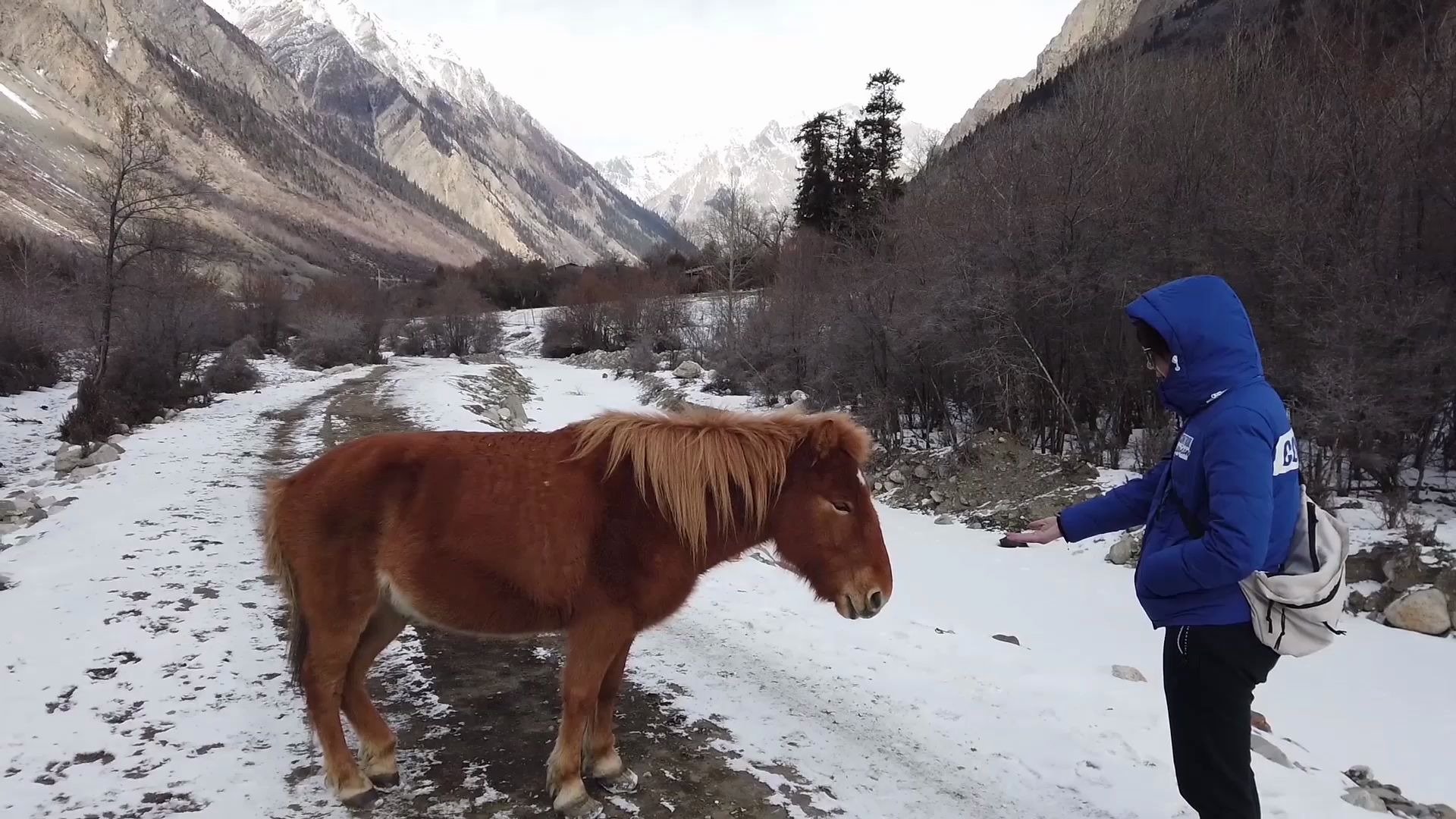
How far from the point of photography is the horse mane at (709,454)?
3.20 meters

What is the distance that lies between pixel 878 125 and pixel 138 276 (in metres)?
31.4

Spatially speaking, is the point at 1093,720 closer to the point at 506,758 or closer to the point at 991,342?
the point at 506,758

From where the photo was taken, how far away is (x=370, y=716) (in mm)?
3350

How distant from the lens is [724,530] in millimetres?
3297

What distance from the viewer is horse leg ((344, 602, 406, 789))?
333 centimetres

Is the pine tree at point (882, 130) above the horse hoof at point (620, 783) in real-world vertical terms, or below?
above

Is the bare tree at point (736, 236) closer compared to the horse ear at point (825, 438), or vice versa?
the horse ear at point (825, 438)

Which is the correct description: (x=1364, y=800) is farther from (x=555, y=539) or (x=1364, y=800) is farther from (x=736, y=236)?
(x=736, y=236)

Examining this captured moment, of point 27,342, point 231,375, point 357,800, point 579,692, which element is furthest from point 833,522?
point 27,342

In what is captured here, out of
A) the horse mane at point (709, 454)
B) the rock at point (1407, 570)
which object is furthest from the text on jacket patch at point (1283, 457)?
the rock at point (1407, 570)

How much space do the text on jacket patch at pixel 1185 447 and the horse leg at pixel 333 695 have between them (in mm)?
3304

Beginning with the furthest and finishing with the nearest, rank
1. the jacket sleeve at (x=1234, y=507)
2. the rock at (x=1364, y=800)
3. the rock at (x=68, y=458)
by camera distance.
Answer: the rock at (x=68, y=458) → the rock at (x=1364, y=800) → the jacket sleeve at (x=1234, y=507)

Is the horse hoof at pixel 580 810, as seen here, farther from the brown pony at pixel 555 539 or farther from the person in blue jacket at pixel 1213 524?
the person in blue jacket at pixel 1213 524

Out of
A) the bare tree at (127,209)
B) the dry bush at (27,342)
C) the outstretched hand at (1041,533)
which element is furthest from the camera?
the dry bush at (27,342)
